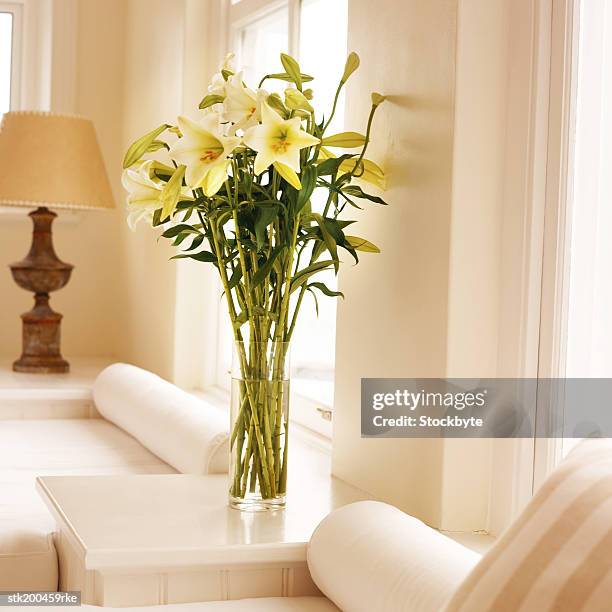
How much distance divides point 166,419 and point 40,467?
285 mm

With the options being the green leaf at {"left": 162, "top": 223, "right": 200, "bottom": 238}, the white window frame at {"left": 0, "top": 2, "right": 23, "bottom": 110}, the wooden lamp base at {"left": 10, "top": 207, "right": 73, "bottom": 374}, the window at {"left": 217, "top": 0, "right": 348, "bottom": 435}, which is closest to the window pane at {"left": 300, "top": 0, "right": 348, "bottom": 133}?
the window at {"left": 217, "top": 0, "right": 348, "bottom": 435}

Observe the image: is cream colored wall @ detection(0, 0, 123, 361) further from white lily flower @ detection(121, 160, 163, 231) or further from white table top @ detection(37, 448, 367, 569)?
white lily flower @ detection(121, 160, 163, 231)

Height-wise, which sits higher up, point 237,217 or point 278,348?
point 237,217

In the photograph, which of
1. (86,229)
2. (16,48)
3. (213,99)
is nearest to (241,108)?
(213,99)

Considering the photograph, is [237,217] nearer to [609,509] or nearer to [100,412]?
[609,509]

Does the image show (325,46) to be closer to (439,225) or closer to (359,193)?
(359,193)

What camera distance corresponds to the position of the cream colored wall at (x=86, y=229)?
12.4 feet

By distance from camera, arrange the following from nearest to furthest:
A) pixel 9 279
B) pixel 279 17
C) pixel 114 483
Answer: pixel 114 483 → pixel 279 17 → pixel 9 279

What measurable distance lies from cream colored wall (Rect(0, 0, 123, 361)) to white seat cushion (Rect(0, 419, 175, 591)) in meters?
0.94

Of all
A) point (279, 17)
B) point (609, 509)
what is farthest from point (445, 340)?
point (279, 17)

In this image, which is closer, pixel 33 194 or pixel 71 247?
pixel 33 194

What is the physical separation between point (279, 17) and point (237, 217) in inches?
53.0

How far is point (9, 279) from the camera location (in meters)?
3.78

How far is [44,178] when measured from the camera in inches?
124
